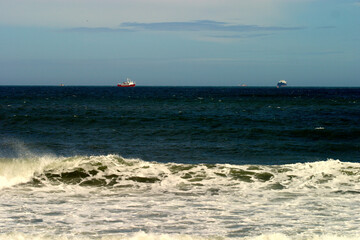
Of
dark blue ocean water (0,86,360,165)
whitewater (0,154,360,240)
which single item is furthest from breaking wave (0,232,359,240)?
dark blue ocean water (0,86,360,165)

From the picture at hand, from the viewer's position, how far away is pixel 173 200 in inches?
385

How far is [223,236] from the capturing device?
7109 mm

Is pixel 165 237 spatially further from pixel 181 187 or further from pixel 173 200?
pixel 181 187

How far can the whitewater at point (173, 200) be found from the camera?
292 inches

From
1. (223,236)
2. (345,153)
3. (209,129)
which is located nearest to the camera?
(223,236)

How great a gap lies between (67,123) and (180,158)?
47.4 feet

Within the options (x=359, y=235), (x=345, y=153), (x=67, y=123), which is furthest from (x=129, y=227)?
(x=67, y=123)

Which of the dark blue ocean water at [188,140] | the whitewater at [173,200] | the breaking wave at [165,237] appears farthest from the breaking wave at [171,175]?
the breaking wave at [165,237]

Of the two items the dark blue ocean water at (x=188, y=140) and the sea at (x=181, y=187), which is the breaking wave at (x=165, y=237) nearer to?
the sea at (x=181, y=187)

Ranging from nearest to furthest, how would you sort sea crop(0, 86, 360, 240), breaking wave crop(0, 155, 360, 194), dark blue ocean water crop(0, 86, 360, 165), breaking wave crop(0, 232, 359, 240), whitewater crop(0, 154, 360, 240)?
breaking wave crop(0, 232, 359, 240) → whitewater crop(0, 154, 360, 240) → sea crop(0, 86, 360, 240) → breaking wave crop(0, 155, 360, 194) → dark blue ocean water crop(0, 86, 360, 165)

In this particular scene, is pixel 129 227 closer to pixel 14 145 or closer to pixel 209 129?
pixel 14 145

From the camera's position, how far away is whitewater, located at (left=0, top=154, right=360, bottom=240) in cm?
741

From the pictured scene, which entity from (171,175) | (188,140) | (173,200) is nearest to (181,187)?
(171,175)

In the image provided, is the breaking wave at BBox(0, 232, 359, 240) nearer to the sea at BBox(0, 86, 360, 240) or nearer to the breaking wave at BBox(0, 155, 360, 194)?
the sea at BBox(0, 86, 360, 240)
